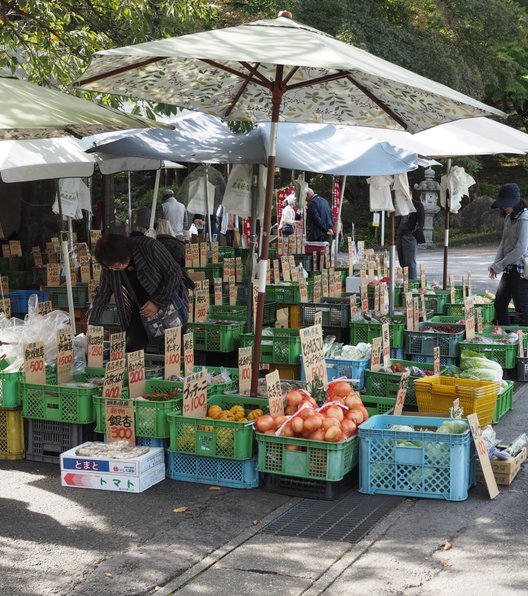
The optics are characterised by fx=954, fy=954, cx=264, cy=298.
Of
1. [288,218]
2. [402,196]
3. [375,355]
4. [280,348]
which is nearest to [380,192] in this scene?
[402,196]

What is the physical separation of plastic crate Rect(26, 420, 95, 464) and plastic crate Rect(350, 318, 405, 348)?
11.8 ft

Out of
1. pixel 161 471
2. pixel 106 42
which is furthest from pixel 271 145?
pixel 106 42

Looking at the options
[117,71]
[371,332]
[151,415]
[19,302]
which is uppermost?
[117,71]

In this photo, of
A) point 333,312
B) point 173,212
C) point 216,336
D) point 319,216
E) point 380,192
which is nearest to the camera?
point 216,336

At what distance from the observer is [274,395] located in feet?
20.5

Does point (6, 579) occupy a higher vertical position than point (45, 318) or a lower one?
lower

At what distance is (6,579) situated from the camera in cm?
466

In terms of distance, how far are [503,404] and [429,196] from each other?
21216 millimetres

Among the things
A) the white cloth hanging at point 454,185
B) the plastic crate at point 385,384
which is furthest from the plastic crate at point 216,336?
the white cloth hanging at point 454,185

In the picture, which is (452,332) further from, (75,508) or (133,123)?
(75,508)

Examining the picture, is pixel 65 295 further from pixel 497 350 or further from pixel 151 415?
pixel 151 415

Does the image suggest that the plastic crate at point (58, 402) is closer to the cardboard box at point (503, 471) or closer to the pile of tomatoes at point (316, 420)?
the pile of tomatoes at point (316, 420)

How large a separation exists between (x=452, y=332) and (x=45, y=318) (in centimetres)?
411

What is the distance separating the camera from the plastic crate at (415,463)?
5.79m
